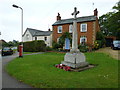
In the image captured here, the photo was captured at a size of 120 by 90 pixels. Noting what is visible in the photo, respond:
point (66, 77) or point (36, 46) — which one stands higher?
point (36, 46)

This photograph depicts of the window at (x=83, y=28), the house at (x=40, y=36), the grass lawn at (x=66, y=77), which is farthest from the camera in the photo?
the house at (x=40, y=36)

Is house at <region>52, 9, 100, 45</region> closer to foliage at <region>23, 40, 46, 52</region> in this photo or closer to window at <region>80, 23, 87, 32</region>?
window at <region>80, 23, 87, 32</region>

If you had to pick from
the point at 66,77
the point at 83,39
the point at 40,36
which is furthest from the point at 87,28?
the point at 66,77

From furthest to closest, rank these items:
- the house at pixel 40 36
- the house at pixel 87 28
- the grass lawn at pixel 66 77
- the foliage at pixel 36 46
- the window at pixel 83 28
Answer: the house at pixel 40 36
the foliage at pixel 36 46
the window at pixel 83 28
the house at pixel 87 28
the grass lawn at pixel 66 77

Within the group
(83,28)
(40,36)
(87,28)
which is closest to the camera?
(87,28)

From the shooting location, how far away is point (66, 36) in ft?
66.0

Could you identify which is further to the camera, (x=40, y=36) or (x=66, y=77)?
(x=40, y=36)

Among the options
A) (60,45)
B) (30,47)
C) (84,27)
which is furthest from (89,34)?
(30,47)

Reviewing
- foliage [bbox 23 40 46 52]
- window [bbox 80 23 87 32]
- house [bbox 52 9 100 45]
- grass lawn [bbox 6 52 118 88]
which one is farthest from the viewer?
foliage [bbox 23 40 46 52]

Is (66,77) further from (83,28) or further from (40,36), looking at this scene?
(40,36)

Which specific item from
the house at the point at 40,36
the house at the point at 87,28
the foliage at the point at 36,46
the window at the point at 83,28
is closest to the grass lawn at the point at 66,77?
the house at the point at 87,28

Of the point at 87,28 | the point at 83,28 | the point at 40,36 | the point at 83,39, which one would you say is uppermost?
the point at 83,28

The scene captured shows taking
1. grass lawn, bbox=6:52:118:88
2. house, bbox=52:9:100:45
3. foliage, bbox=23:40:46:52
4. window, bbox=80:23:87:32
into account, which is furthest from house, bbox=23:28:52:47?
grass lawn, bbox=6:52:118:88

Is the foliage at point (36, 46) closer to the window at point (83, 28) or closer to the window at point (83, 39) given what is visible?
the window at point (83, 39)
